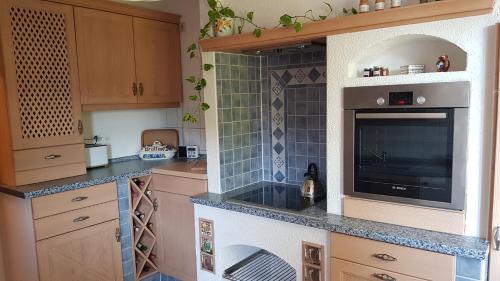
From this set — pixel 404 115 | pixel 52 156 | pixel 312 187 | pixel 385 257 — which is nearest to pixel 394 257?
pixel 385 257

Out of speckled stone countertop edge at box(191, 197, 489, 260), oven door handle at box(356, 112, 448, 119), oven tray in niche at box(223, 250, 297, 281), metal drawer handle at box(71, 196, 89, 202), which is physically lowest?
oven tray in niche at box(223, 250, 297, 281)

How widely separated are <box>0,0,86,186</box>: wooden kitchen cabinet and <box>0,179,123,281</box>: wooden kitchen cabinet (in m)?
0.23

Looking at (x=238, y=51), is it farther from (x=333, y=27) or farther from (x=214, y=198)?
(x=214, y=198)

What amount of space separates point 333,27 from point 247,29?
56 centimetres

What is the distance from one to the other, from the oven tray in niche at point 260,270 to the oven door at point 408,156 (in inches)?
32.0

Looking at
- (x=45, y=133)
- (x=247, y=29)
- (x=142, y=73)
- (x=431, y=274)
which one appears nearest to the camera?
(x=431, y=274)

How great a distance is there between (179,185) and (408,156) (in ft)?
4.65

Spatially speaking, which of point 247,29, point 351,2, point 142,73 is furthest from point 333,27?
point 142,73

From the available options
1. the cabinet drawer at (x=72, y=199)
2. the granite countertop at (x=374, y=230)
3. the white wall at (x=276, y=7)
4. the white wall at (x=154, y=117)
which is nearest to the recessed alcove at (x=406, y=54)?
the white wall at (x=276, y=7)

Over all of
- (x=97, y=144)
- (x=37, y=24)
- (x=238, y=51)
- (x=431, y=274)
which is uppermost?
(x=37, y=24)

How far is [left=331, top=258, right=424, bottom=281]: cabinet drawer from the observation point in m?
1.57

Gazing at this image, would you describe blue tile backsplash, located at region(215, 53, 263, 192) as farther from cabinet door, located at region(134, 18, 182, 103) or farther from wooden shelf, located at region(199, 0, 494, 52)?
cabinet door, located at region(134, 18, 182, 103)

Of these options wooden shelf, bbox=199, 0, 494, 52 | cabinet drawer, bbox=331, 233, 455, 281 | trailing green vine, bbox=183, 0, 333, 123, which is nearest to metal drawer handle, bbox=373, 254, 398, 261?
cabinet drawer, bbox=331, 233, 455, 281

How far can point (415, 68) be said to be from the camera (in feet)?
5.30
